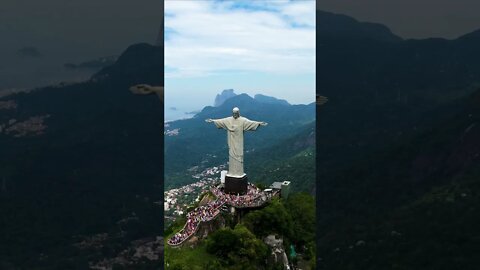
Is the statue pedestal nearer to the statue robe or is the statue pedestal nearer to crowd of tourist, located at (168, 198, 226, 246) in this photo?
the statue robe

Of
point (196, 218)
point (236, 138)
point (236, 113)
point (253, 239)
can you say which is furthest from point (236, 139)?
point (253, 239)

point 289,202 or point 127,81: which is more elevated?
point 127,81

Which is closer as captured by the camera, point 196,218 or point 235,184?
point 196,218

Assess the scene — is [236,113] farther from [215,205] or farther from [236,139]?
[215,205]

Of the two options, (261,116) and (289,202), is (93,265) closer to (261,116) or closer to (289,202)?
(289,202)

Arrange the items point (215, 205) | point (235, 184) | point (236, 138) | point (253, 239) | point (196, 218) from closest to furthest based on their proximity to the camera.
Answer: point (253, 239)
point (196, 218)
point (215, 205)
point (235, 184)
point (236, 138)

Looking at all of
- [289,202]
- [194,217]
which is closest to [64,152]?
[194,217]

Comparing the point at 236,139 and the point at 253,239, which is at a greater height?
the point at 236,139
